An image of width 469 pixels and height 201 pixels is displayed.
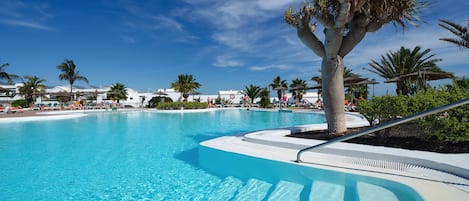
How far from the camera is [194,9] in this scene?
16078mm

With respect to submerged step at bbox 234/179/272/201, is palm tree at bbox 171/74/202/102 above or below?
above

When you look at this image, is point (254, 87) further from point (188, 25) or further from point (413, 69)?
point (413, 69)

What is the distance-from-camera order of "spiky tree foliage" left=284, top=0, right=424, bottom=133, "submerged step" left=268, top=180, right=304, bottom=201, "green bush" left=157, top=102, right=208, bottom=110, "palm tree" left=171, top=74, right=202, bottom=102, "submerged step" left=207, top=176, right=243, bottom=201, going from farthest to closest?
"palm tree" left=171, top=74, right=202, bottom=102, "green bush" left=157, top=102, right=208, bottom=110, "spiky tree foliage" left=284, top=0, right=424, bottom=133, "submerged step" left=207, top=176, right=243, bottom=201, "submerged step" left=268, top=180, right=304, bottom=201

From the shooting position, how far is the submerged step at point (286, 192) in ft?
11.9

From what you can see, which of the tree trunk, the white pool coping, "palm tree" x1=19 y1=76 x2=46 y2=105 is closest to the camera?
the white pool coping

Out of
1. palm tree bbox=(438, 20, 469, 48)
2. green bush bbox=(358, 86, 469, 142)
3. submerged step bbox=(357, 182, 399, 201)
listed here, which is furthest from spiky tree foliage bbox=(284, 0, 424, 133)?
palm tree bbox=(438, 20, 469, 48)

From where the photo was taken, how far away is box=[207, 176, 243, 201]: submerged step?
3.79m

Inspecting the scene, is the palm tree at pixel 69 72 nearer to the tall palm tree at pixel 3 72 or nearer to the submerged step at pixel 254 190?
the tall palm tree at pixel 3 72

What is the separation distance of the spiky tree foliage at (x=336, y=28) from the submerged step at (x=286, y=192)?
305cm

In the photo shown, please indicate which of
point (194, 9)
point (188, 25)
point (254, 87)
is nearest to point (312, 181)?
point (194, 9)

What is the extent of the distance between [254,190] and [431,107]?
12.7 feet

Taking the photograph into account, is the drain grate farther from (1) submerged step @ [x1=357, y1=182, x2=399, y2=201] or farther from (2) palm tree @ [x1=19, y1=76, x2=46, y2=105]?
(2) palm tree @ [x1=19, y1=76, x2=46, y2=105]

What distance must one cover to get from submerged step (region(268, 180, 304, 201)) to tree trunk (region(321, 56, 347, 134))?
3.04 m

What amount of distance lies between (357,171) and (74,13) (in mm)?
22686
